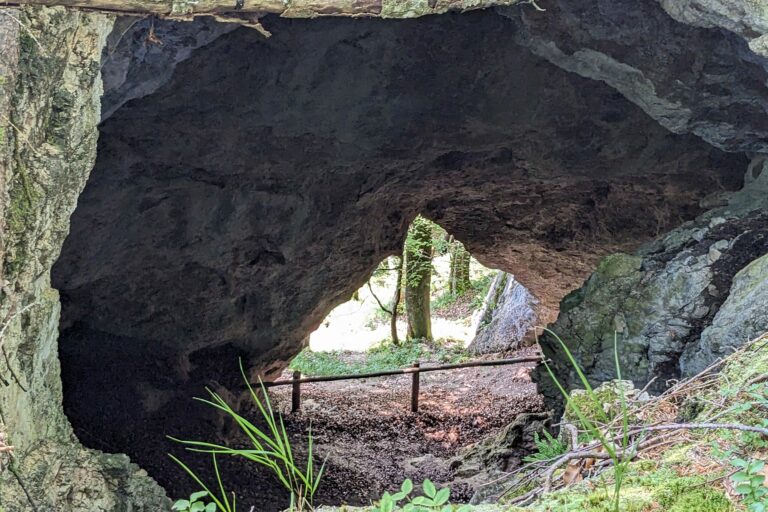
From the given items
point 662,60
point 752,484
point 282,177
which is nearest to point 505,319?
point 282,177

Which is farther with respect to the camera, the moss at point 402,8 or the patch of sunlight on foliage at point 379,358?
the patch of sunlight on foliage at point 379,358

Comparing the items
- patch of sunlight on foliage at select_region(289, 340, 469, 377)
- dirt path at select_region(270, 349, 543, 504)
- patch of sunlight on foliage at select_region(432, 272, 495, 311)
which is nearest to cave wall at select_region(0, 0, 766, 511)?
dirt path at select_region(270, 349, 543, 504)

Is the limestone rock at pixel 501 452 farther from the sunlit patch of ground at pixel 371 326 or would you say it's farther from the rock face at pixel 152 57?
the sunlit patch of ground at pixel 371 326

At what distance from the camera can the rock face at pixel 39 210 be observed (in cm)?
257

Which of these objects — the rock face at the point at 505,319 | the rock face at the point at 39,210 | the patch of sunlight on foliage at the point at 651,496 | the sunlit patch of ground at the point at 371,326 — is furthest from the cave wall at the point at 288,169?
the sunlit patch of ground at the point at 371,326

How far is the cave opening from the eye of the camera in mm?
6016

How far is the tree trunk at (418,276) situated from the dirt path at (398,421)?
8.97 ft

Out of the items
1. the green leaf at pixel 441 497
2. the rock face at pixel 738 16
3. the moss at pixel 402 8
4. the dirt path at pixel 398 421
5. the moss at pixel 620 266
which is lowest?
the dirt path at pixel 398 421

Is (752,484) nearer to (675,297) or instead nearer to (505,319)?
(675,297)

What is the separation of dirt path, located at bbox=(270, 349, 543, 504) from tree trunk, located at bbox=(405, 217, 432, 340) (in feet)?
8.97

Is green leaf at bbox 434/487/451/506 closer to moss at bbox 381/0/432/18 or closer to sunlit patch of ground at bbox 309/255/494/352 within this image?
moss at bbox 381/0/432/18

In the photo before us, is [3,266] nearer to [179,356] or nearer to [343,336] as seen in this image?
[179,356]

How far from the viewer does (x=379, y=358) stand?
15234 mm

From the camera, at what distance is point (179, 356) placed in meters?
7.68
